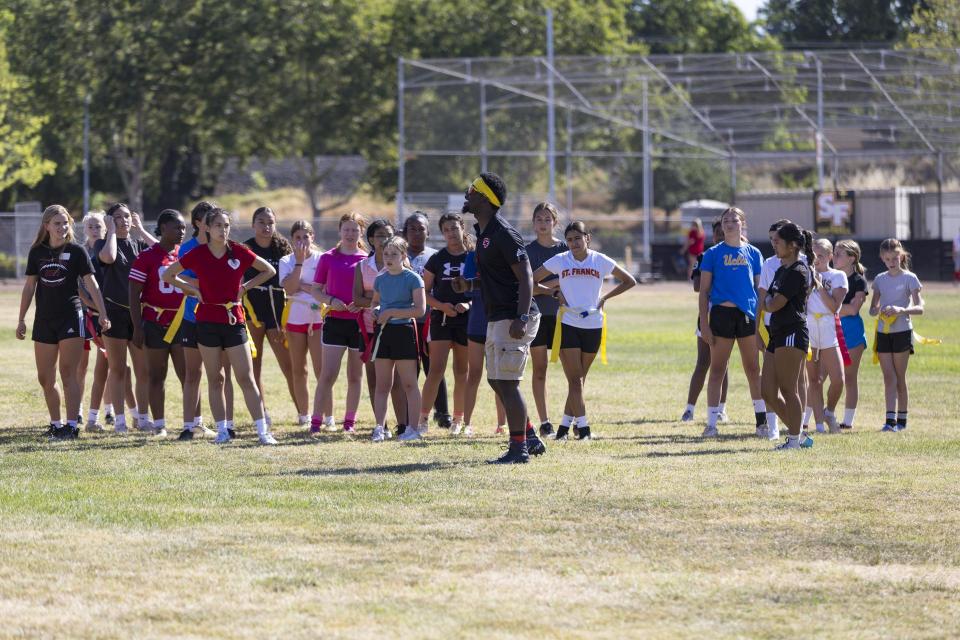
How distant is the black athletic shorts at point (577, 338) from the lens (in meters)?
12.1

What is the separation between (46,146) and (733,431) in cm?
5575

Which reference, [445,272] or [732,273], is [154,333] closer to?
[445,272]

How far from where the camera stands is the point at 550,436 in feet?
40.9

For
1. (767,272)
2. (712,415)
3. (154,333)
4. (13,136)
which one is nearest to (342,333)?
(154,333)

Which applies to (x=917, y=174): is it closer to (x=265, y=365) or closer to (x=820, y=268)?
(x=265, y=365)

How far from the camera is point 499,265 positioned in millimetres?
10336

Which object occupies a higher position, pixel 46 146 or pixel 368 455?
pixel 46 146

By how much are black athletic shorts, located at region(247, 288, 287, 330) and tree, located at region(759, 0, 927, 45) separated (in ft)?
249

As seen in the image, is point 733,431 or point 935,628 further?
point 733,431

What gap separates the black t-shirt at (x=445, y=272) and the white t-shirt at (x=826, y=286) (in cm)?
296

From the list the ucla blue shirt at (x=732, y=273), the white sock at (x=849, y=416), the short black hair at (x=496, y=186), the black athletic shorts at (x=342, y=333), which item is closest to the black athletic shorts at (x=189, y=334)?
the black athletic shorts at (x=342, y=333)

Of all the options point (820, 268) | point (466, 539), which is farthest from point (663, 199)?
point (466, 539)

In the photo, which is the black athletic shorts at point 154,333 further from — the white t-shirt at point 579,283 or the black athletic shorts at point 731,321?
the black athletic shorts at point 731,321

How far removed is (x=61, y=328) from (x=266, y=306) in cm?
182
